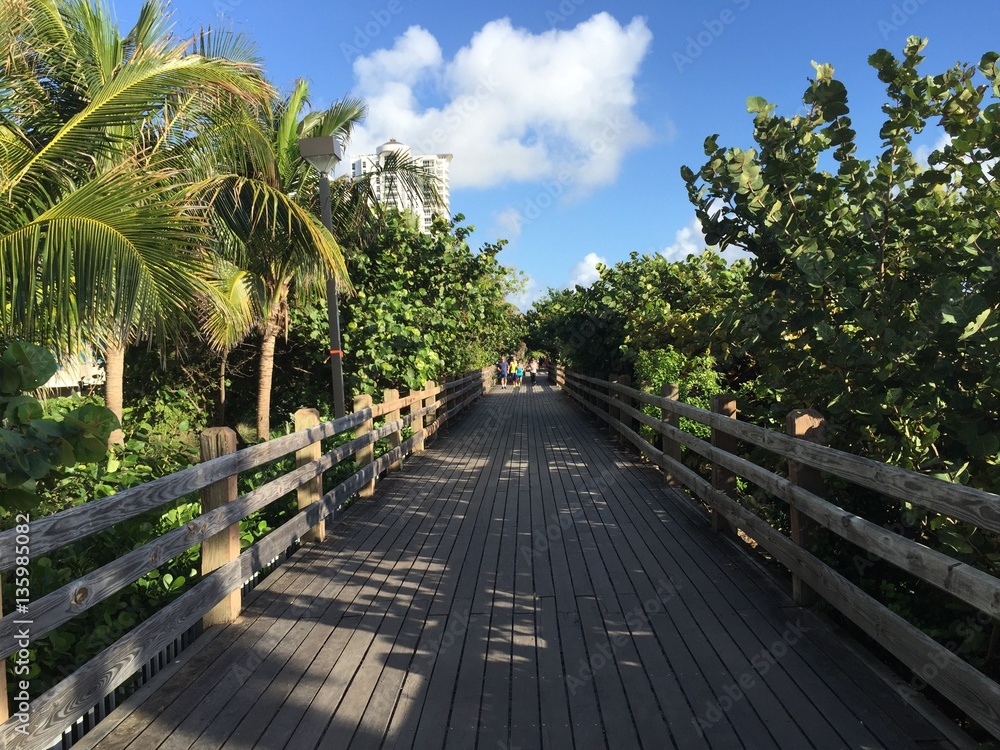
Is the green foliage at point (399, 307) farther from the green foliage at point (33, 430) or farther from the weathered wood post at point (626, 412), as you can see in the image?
the green foliage at point (33, 430)

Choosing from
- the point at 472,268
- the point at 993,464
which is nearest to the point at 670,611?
the point at 993,464

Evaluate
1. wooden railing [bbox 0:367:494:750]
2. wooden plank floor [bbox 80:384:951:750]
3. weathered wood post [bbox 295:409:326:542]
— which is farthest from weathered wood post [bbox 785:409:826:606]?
weathered wood post [bbox 295:409:326:542]

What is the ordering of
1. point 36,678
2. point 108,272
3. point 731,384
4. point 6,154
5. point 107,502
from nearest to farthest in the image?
1. point 107,502
2. point 36,678
3. point 108,272
4. point 6,154
5. point 731,384

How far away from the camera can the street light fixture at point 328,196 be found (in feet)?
25.0

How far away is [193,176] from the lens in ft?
27.9

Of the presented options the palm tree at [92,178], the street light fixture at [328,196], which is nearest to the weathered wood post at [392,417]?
the street light fixture at [328,196]

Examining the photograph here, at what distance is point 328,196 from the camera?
→ 829cm

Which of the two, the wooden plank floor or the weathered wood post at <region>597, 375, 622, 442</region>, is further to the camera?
the weathered wood post at <region>597, 375, 622, 442</region>

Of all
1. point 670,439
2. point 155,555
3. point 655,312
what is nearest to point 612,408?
point 655,312

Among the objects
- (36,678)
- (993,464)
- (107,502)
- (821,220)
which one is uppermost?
(821,220)

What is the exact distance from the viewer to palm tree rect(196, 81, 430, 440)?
848 centimetres

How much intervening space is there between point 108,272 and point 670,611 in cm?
395

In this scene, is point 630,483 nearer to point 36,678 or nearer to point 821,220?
point 821,220

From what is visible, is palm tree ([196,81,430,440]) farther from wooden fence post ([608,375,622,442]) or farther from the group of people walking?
the group of people walking
